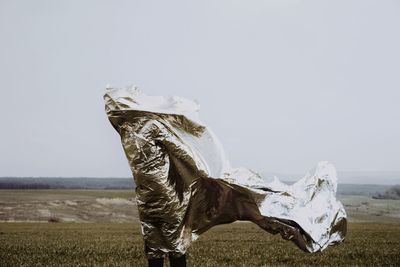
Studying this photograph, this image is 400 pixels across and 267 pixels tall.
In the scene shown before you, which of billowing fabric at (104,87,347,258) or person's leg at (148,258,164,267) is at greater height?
billowing fabric at (104,87,347,258)

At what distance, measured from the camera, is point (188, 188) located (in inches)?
283

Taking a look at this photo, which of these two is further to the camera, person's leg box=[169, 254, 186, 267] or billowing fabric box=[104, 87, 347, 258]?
person's leg box=[169, 254, 186, 267]

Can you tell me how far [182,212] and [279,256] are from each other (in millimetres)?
6122

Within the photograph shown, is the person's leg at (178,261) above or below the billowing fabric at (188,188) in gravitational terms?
below

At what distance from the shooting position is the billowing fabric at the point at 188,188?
6.93 meters

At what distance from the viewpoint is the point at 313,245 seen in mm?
7598

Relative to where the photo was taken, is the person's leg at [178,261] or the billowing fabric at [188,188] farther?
the person's leg at [178,261]

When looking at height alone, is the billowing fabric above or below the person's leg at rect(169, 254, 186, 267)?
above

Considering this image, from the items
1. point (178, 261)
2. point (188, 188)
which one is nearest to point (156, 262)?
point (178, 261)

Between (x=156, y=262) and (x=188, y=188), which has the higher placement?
(x=188, y=188)

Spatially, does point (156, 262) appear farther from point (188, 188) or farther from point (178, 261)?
point (188, 188)

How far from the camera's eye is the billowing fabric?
6.93m

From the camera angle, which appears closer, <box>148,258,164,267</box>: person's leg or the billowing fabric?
the billowing fabric

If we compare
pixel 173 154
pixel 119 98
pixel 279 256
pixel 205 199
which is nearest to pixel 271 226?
pixel 205 199
